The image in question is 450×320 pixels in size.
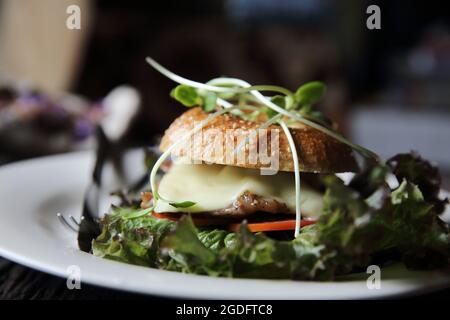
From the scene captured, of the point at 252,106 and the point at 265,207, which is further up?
the point at 252,106

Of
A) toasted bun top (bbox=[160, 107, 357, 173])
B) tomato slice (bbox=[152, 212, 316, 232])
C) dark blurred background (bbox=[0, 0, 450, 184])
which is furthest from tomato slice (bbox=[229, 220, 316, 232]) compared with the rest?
dark blurred background (bbox=[0, 0, 450, 184])

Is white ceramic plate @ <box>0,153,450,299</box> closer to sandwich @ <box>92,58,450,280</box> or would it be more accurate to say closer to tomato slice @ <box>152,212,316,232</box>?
sandwich @ <box>92,58,450,280</box>

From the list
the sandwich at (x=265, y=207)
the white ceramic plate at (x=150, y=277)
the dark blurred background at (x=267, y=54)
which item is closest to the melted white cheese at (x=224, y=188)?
the sandwich at (x=265, y=207)

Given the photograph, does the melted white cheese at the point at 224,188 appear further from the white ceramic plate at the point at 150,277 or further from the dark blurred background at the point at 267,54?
the dark blurred background at the point at 267,54

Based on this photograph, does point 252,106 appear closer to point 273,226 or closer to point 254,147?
point 254,147

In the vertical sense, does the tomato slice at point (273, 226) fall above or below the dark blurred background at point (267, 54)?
above

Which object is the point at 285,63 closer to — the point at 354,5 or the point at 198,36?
the point at 198,36

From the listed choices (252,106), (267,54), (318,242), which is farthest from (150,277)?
(267,54)
